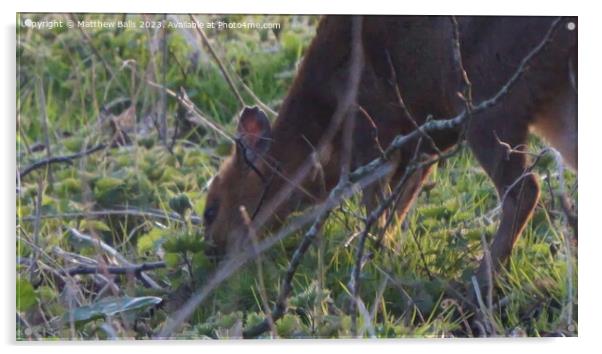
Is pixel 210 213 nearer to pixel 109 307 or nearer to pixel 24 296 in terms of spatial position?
pixel 109 307

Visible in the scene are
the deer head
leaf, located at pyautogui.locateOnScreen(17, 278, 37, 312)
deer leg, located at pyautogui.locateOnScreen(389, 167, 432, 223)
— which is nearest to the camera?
leaf, located at pyautogui.locateOnScreen(17, 278, 37, 312)

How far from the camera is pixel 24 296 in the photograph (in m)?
6.17

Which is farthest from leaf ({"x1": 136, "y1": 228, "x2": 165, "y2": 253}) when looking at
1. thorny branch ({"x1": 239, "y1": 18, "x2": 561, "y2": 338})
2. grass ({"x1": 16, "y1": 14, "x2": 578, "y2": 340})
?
thorny branch ({"x1": 239, "y1": 18, "x2": 561, "y2": 338})

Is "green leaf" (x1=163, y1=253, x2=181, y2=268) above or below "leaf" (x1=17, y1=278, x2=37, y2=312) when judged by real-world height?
above

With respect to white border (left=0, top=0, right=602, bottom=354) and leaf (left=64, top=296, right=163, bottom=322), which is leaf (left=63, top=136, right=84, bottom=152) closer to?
white border (left=0, top=0, right=602, bottom=354)

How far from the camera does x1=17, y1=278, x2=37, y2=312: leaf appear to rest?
20.2 ft

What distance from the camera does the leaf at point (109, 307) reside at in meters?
6.19

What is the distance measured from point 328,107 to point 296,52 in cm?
20

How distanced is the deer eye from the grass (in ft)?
0.20

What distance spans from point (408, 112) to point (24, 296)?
1.25 metres

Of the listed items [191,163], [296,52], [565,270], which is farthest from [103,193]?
[565,270]

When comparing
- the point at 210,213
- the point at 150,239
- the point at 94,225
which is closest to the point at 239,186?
the point at 210,213

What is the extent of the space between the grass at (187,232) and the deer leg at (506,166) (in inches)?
1.4

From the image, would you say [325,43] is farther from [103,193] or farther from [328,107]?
[103,193]
